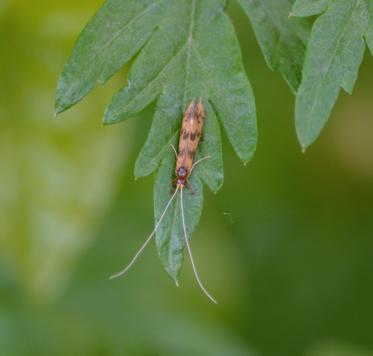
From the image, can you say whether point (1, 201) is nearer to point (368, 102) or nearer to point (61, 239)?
point (61, 239)

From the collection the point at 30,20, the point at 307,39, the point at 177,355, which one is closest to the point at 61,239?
the point at 30,20

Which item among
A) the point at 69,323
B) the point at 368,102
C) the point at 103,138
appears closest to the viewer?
the point at 103,138

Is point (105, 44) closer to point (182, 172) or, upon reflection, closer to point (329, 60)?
point (182, 172)

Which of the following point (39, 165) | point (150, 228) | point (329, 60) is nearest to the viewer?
point (329, 60)

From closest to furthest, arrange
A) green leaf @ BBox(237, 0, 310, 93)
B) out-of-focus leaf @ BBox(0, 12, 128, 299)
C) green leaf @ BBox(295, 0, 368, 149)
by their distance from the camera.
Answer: green leaf @ BBox(295, 0, 368, 149)
green leaf @ BBox(237, 0, 310, 93)
out-of-focus leaf @ BBox(0, 12, 128, 299)

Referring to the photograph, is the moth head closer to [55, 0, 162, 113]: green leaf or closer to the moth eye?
the moth eye

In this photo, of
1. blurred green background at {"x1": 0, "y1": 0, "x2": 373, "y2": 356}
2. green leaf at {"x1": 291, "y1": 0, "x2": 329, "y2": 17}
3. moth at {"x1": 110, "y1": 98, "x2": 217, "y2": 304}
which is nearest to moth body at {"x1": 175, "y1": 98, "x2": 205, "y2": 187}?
moth at {"x1": 110, "y1": 98, "x2": 217, "y2": 304}


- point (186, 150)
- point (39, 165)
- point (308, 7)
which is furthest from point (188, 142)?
point (39, 165)
